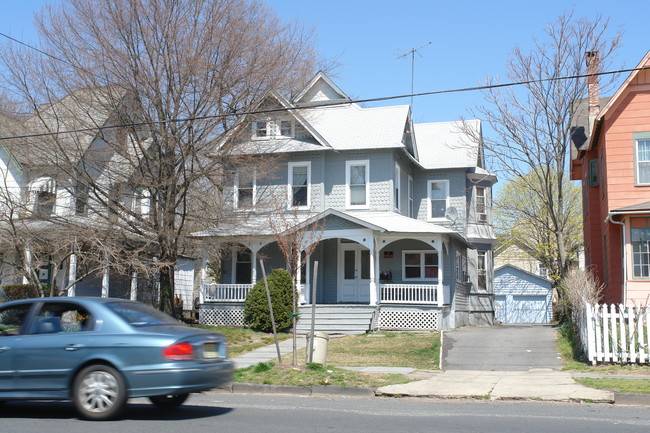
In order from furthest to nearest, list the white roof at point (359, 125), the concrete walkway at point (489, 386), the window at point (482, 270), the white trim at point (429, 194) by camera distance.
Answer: the window at point (482, 270), the white trim at point (429, 194), the white roof at point (359, 125), the concrete walkway at point (489, 386)

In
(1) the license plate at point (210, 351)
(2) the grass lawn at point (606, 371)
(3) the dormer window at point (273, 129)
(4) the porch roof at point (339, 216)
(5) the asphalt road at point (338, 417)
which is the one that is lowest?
(5) the asphalt road at point (338, 417)

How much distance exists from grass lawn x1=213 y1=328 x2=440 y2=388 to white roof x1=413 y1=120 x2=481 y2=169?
9538mm

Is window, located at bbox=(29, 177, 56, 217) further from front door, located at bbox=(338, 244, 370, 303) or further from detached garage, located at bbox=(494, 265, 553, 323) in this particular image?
detached garage, located at bbox=(494, 265, 553, 323)

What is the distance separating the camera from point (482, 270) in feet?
101

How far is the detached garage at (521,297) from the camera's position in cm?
4128

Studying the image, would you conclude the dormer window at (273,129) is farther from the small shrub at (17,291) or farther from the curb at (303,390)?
the curb at (303,390)

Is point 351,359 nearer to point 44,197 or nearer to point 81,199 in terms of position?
point 81,199

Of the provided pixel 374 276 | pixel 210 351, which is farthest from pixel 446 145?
pixel 210 351

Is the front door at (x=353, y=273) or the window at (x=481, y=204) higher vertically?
the window at (x=481, y=204)

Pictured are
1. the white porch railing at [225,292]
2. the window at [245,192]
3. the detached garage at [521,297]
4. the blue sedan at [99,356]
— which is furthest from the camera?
the detached garage at [521,297]

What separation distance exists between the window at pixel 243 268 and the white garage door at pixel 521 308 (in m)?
19.9

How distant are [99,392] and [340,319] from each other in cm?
1516

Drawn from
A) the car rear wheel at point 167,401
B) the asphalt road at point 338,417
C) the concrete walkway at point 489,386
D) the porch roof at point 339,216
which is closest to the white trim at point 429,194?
the porch roof at point 339,216

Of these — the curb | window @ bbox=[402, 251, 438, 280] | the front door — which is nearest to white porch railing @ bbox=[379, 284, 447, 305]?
the front door
